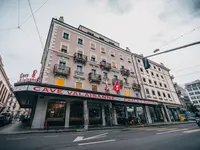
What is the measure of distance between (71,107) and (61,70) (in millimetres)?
5223

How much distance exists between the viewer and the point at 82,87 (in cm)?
1447

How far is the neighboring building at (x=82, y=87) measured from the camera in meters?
11.4

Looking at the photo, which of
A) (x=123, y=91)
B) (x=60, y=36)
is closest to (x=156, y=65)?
(x=123, y=91)

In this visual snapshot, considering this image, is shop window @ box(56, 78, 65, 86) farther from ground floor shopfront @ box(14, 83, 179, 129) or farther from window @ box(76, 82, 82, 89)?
window @ box(76, 82, 82, 89)

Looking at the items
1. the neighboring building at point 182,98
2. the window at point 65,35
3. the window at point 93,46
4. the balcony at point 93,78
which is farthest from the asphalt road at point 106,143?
the neighboring building at point 182,98

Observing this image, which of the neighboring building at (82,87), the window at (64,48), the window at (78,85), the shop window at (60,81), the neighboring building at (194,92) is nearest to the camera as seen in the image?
the neighboring building at (82,87)

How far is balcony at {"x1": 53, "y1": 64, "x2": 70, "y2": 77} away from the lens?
13.0m

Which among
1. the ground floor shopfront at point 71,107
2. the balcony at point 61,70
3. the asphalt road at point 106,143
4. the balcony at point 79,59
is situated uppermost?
the balcony at point 79,59

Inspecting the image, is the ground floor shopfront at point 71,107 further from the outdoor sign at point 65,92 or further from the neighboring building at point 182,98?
the neighboring building at point 182,98

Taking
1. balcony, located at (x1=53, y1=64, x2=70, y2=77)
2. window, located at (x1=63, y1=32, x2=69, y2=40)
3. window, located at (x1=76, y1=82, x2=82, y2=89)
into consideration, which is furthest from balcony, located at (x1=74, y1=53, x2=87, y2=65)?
window, located at (x1=63, y1=32, x2=69, y2=40)

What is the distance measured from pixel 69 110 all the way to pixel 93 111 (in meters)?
3.65

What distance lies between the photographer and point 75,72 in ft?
48.9

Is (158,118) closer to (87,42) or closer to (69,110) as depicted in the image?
(69,110)

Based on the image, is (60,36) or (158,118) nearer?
(60,36)
